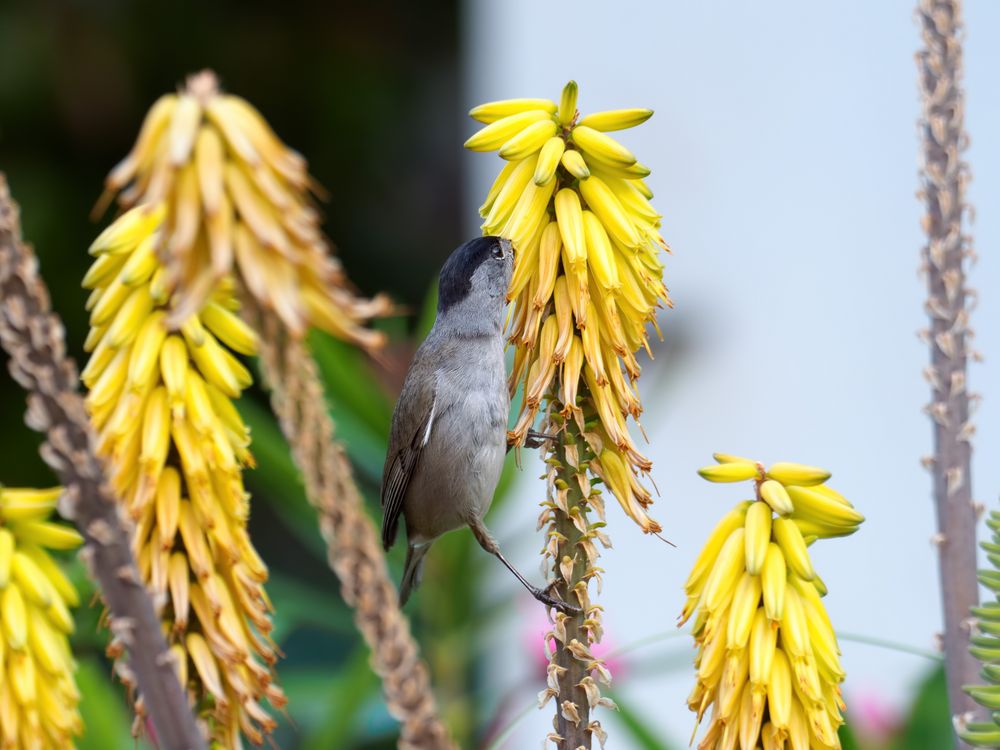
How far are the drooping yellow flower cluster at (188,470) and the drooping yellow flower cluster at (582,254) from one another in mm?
206

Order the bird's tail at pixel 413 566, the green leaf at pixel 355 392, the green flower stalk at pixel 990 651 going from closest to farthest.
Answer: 1. the green flower stalk at pixel 990 651
2. the bird's tail at pixel 413 566
3. the green leaf at pixel 355 392

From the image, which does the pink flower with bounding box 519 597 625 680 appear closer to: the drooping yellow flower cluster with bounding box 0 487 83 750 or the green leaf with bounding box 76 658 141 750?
the green leaf with bounding box 76 658 141 750

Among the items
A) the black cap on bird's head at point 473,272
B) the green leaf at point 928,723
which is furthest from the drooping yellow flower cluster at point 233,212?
the green leaf at point 928,723

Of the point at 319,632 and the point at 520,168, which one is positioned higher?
the point at 520,168

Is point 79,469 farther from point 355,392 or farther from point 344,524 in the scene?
point 355,392

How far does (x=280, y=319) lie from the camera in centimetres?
46

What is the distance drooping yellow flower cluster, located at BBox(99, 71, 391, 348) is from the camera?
443 mm

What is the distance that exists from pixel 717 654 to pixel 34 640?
385 millimetres

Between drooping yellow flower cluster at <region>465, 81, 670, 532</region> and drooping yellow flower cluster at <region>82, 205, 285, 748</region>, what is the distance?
21 cm

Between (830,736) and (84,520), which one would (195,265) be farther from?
(830,736)

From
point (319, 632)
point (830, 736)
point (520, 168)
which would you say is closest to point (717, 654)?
point (830, 736)

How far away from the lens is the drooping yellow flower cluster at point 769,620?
682 millimetres

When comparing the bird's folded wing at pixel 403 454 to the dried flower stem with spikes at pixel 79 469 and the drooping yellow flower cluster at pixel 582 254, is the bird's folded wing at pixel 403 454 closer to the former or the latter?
the drooping yellow flower cluster at pixel 582 254

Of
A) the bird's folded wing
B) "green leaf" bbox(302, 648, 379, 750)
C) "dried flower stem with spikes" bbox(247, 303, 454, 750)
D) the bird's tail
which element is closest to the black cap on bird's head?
the bird's folded wing
